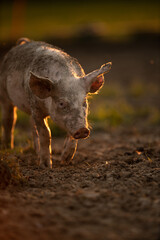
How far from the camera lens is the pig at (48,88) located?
419cm

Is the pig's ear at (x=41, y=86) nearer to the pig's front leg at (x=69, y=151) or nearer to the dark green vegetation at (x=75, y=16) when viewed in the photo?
the pig's front leg at (x=69, y=151)

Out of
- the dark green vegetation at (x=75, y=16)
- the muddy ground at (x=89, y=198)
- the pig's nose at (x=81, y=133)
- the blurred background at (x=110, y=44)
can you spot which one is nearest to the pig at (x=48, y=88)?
the pig's nose at (x=81, y=133)

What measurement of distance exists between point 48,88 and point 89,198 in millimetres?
1537

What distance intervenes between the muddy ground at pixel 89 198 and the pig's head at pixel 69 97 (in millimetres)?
532

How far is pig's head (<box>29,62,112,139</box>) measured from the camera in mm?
4109

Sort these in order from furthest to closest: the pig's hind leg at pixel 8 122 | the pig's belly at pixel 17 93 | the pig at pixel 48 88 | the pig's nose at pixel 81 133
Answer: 1. the pig's hind leg at pixel 8 122
2. the pig's belly at pixel 17 93
3. the pig at pixel 48 88
4. the pig's nose at pixel 81 133

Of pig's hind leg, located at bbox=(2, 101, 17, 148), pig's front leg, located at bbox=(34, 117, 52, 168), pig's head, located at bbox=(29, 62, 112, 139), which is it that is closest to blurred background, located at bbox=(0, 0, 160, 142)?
pig's hind leg, located at bbox=(2, 101, 17, 148)

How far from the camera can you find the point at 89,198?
328cm


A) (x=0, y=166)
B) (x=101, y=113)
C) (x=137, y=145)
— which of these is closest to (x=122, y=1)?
(x=101, y=113)

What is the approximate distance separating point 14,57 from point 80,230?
10.8 feet

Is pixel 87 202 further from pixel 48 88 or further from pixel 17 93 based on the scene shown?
pixel 17 93

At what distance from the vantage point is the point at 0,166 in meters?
3.62

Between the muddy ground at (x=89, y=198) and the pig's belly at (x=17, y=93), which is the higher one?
the pig's belly at (x=17, y=93)

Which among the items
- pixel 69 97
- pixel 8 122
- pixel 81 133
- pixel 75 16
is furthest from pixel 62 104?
pixel 75 16
